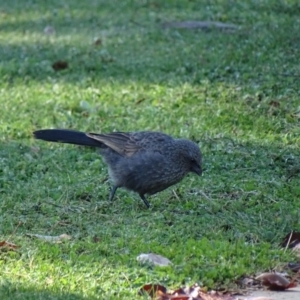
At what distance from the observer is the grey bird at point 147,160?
23.5 feet

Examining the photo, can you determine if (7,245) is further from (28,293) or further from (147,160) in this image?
(147,160)

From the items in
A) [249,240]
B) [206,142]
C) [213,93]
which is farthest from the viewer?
[213,93]

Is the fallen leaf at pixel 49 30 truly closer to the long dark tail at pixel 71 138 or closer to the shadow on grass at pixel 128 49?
the shadow on grass at pixel 128 49

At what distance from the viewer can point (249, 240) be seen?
6.24 metres

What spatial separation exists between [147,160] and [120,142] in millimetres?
349

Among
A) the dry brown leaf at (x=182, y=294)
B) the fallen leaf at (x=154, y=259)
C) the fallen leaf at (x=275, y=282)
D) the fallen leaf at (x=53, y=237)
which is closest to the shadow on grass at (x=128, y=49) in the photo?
the fallen leaf at (x=53, y=237)

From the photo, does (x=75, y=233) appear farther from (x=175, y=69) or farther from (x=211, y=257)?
(x=175, y=69)

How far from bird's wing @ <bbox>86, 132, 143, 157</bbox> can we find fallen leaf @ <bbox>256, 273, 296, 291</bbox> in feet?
7.15

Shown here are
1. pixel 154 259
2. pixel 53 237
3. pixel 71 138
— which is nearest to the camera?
pixel 154 259

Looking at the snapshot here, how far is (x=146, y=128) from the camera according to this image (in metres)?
9.44

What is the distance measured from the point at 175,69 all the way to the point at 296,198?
446 centimetres

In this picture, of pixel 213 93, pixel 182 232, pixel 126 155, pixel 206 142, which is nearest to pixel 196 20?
pixel 213 93

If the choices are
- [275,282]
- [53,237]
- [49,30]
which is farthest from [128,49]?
[275,282]

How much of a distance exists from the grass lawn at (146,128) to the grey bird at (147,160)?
195 millimetres
